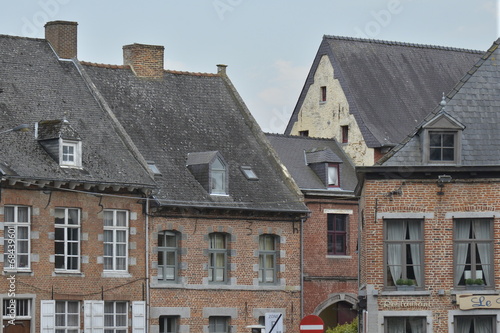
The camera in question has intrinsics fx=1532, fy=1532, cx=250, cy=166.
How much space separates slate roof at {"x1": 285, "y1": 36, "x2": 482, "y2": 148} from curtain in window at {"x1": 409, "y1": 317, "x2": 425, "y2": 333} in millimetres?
15259

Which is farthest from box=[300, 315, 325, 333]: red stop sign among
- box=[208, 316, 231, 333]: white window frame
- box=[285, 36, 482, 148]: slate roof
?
box=[285, 36, 482, 148]: slate roof

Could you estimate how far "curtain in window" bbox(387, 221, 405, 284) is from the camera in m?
40.1

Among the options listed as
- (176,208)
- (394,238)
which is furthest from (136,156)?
(394,238)

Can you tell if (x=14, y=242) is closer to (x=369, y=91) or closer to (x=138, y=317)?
(x=138, y=317)

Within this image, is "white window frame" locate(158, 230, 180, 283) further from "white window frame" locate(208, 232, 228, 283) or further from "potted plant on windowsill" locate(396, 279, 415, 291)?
"potted plant on windowsill" locate(396, 279, 415, 291)

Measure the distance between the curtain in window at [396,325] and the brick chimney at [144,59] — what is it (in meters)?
Result: 14.4

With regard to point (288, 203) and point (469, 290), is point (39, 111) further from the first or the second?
point (469, 290)

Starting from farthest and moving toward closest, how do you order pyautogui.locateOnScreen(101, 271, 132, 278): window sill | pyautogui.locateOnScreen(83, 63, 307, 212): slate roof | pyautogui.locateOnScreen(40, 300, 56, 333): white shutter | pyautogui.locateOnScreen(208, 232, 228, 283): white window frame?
pyautogui.locateOnScreen(83, 63, 307, 212): slate roof → pyautogui.locateOnScreen(208, 232, 228, 283): white window frame → pyautogui.locateOnScreen(101, 271, 132, 278): window sill → pyautogui.locateOnScreen(40, 300, 56, 333): white shutter

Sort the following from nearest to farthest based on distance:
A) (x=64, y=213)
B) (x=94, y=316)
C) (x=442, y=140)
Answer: (x=442, y=140)
(x=64, y=213)
(x=94, y=316)

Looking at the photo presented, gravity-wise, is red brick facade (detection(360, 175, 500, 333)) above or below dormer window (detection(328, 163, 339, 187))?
below

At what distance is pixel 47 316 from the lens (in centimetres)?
4228

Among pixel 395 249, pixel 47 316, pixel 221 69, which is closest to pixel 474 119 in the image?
pixel 395 249

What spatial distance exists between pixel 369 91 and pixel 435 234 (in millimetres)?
17641

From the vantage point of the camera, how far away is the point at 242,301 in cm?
4734
